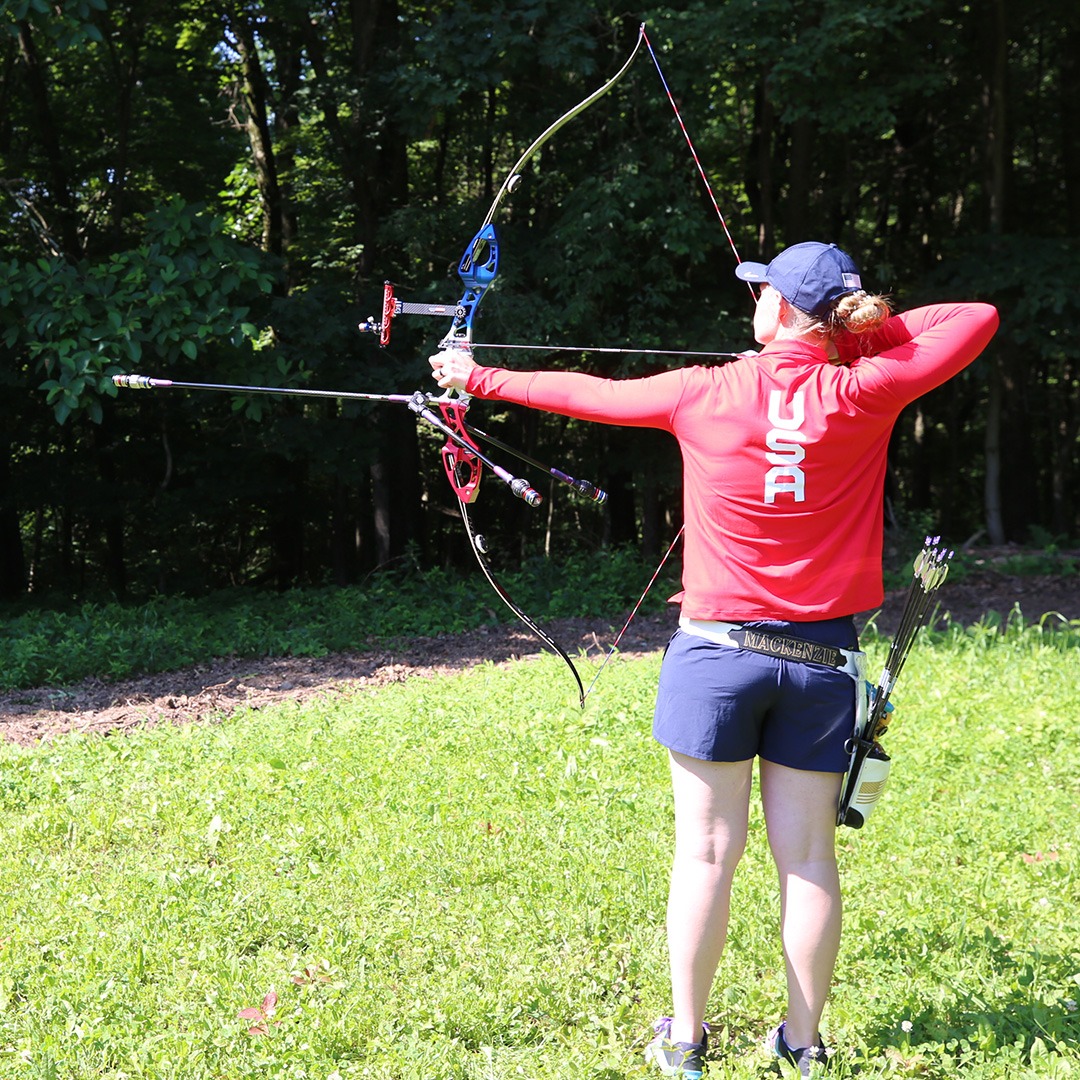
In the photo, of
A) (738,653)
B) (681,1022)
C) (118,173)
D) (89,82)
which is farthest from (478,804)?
(89,82)

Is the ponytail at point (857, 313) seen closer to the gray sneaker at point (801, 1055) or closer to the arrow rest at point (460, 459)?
the arrow rest at point (460, 459)

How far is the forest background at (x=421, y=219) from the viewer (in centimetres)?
869

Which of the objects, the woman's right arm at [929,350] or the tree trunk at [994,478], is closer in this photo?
the woman's right arm at [929,350]

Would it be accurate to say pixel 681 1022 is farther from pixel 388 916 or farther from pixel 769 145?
pixel 769 145

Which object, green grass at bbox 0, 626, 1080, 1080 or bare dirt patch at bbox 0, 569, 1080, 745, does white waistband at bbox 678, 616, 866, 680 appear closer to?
green grass at bbox 0, 626, 1080, 1080

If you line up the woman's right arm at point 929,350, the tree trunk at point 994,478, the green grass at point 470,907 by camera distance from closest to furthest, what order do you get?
the woman's right arm at point 929,350 < the green grass at point 470,907 < the tree trunk at point 994,478

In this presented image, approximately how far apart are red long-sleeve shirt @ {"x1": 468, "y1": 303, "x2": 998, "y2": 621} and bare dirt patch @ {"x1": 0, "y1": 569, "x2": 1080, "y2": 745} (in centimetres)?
427

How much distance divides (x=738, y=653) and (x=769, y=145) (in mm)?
10950

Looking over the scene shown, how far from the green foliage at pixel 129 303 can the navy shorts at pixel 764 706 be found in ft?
20.6

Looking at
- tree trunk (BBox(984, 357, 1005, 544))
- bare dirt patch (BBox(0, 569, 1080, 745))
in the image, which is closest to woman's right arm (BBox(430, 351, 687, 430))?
bare dirt patch (BBox(0, 569, 1080, 745))

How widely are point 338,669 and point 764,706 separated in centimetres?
558

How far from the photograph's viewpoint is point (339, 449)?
10711 mm

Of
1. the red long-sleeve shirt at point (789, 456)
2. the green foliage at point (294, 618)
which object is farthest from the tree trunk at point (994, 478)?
the red long-sleeve shirt at point (789, 456)

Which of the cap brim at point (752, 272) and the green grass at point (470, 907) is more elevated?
the cap brim at point (752, 272)
